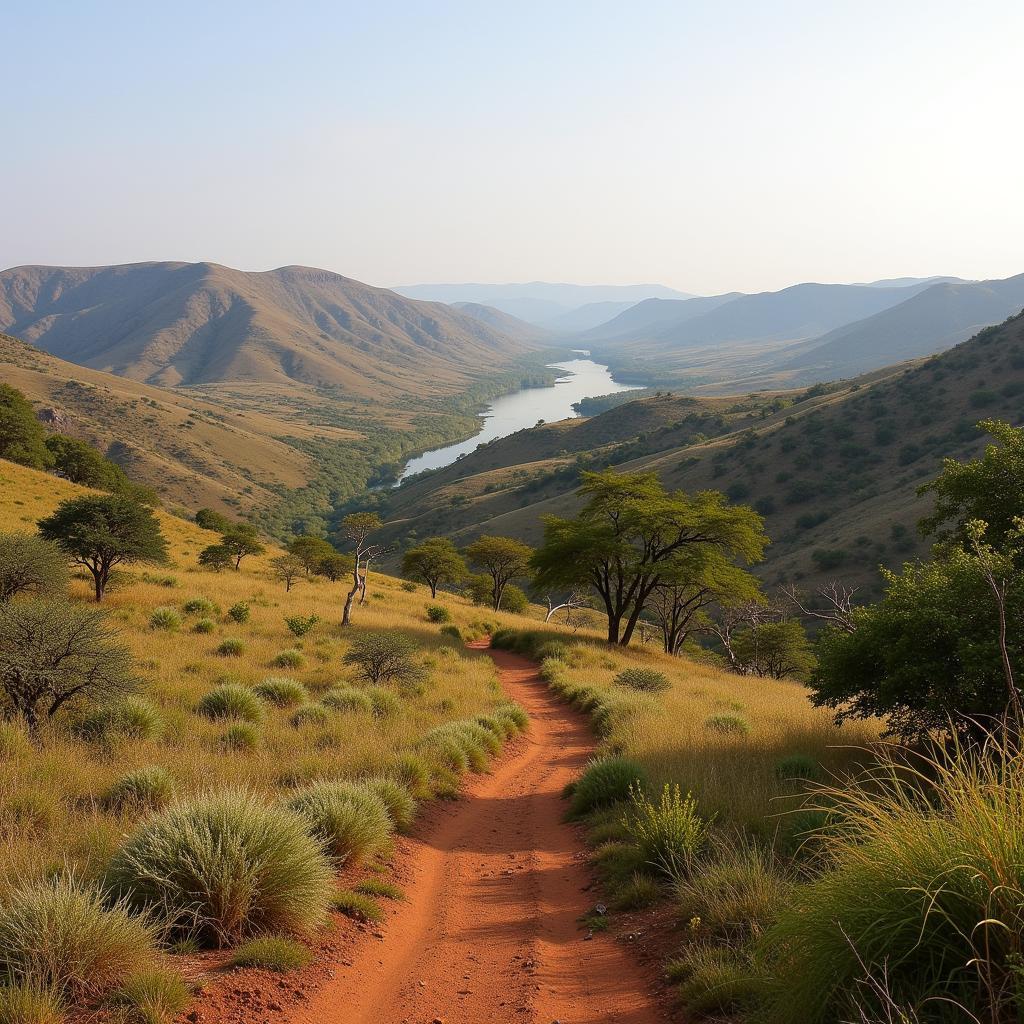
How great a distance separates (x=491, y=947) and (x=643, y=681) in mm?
14105

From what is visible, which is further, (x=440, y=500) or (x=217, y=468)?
(x=217, y=468)

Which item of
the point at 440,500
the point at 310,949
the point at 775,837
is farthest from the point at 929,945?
the point at 440,500

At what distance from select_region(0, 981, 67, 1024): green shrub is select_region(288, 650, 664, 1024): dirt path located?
1.37 m

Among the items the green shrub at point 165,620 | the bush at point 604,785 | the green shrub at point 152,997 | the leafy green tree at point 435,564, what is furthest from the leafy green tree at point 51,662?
the leafy green tree at point 435,564

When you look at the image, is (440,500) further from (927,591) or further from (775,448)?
(927,591)

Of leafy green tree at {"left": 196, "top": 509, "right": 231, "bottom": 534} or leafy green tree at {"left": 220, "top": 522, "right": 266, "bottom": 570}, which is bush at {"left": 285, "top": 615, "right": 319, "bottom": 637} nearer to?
leafy green tree at {"left": 220, "top": 522, "right": 266, "bottom": 570}

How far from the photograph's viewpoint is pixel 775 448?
3300 inches

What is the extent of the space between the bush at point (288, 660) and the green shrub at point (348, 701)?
158 inches

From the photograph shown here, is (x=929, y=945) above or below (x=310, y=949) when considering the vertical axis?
above

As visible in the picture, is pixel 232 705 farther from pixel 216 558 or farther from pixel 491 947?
pixel 216 558

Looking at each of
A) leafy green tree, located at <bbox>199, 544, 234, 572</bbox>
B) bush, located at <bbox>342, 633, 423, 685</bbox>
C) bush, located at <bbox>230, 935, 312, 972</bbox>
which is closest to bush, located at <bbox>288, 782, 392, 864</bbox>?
bush, located at <bbox>230, 935, 312, 972</bbox>

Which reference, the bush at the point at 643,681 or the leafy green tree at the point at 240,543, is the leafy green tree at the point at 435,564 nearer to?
the leafy green tree at the point at 240,543

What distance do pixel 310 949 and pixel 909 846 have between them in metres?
4.16

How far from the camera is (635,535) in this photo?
2830 cm
